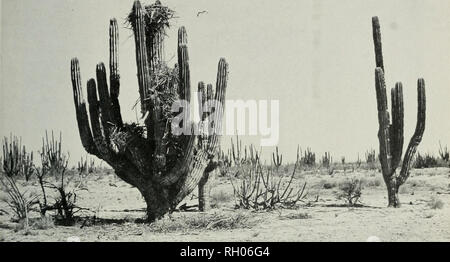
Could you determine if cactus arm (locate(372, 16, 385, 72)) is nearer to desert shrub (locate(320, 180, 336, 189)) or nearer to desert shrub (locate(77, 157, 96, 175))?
desert shrub (locate(320, 180, 336, 189))

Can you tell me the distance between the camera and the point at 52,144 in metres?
22.6

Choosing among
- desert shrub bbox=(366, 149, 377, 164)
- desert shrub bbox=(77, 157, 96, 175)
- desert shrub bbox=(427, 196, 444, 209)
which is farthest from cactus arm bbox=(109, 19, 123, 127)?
desert shrub bbox=(366, 149, 377, 164)

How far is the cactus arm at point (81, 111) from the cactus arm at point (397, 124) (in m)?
8.00

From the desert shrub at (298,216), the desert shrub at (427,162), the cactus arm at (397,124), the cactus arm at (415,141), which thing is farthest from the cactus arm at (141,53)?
the desert shrub at (427,162)

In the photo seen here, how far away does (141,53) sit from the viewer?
14367 millimetres

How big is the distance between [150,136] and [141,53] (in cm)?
201

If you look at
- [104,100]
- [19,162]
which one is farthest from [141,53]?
[19,162]

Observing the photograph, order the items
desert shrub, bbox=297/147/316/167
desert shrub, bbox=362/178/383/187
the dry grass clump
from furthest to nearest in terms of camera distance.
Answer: desert shrub, bbox=297/147/316/167, desert shrub, bbox=362/178/383/187, the dry grass clump

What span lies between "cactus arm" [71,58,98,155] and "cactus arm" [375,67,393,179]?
7716 millimetres

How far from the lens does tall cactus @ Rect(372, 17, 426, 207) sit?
17.6 meters

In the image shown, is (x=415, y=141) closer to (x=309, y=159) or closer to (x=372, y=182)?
(x=372, y=182)

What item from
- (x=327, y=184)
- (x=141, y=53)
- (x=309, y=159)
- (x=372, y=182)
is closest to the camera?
(x=141, y=53)
